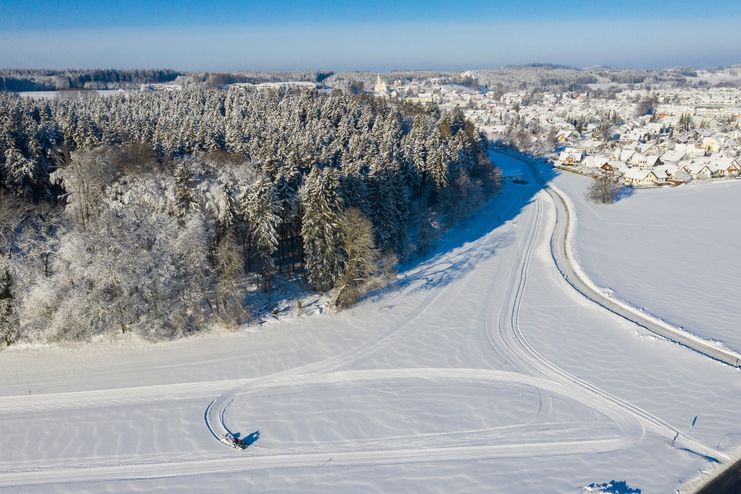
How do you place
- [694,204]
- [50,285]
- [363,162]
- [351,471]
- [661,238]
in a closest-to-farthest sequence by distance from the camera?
[351,471] < [50,285] < [363,162] < [661,238] < [694,204]

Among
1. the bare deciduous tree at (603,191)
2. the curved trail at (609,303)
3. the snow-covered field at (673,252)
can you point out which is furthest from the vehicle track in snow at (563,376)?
the bare deciduous tree at (603,191)

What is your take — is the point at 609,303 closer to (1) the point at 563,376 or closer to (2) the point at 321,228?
(1) the point at 563,376

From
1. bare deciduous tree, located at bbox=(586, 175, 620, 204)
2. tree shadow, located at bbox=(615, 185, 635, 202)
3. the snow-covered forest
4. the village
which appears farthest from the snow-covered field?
the snow-covered forest

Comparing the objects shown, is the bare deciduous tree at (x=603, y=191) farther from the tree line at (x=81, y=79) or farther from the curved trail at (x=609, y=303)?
the tree line at (x=81, y=79)

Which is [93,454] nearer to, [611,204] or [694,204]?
[611,204]

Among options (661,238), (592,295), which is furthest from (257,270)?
(661,238)

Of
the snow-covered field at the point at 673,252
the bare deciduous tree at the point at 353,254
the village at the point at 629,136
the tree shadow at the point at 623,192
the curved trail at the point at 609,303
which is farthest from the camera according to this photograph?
the village at the point at 629,136
